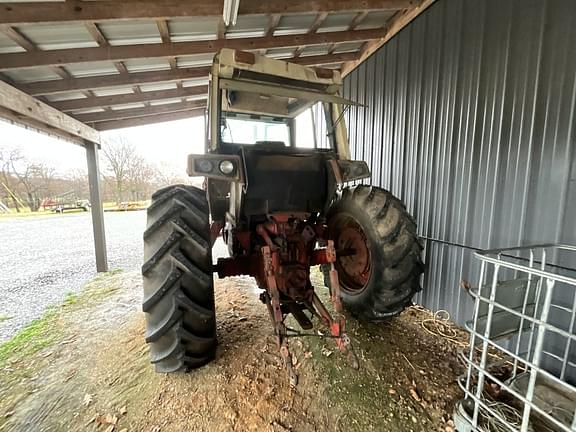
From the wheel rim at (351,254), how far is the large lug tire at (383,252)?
10mm

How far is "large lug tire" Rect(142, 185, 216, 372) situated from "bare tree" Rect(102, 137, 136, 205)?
15.6 meters

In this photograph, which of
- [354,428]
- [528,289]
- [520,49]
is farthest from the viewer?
[520,49]

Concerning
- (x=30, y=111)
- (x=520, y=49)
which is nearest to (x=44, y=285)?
(x=30, y=111)

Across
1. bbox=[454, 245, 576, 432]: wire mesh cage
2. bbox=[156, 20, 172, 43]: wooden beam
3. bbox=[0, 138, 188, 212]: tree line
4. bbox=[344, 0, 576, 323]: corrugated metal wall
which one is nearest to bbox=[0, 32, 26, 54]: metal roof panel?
bbox=[156, 20, 172, 43]: wooden beam

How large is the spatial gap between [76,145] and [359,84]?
4312 mm

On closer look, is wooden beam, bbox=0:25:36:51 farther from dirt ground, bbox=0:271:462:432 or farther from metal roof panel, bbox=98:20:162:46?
dirt ground, bbox=0:271:462:432

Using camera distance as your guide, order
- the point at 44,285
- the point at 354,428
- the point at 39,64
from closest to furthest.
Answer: the point at 354,428
the point at 39,64
the point at 44,285

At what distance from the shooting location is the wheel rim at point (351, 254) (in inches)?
91.0

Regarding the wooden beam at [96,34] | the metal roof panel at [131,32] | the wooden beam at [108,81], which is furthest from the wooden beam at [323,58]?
the wooden beam at [96,34]

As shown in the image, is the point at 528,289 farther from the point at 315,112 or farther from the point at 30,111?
the point at 30,111

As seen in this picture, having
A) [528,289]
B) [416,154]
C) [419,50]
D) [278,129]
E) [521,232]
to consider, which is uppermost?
[419,50]

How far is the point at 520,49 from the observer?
194 centimetres

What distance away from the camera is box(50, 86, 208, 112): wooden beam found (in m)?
3.15

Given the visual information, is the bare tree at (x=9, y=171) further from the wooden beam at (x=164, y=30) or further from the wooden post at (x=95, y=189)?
the wooden beam at (x=164, y=30)
